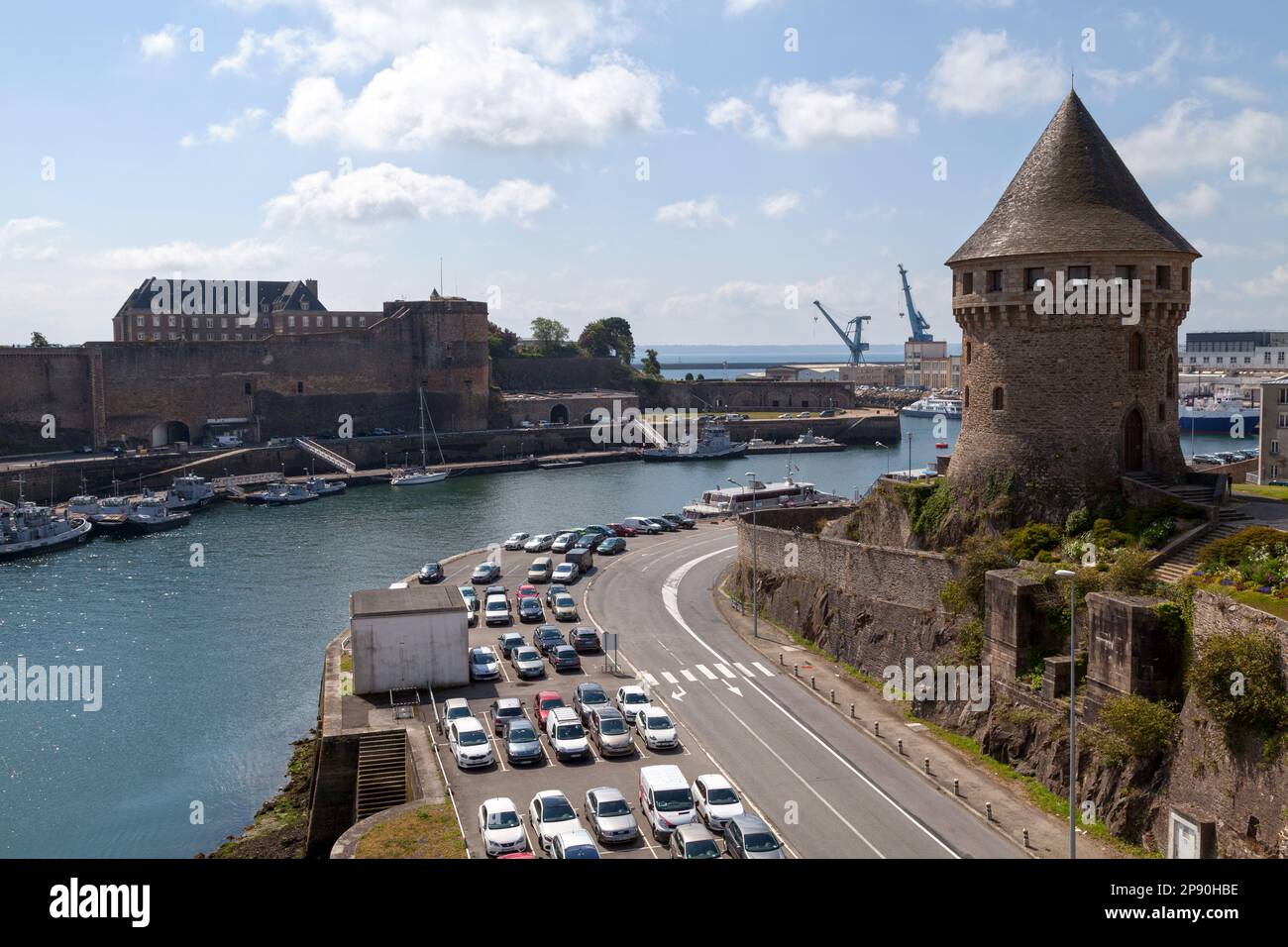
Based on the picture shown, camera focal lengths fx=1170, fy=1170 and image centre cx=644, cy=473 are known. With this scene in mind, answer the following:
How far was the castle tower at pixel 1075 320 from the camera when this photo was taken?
29.0 m

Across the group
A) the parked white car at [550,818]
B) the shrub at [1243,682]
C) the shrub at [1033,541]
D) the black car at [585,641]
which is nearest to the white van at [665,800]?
the parked white car at [550,818]

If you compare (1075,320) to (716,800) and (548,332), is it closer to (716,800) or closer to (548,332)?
(716,800)

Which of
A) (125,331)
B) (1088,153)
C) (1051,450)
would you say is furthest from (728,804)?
(125,331)

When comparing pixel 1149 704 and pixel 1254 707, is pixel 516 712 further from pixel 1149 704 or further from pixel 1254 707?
pixel 1254 707

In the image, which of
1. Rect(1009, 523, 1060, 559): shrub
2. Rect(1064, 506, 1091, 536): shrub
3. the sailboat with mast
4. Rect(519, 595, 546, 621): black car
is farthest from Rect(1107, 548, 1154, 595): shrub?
the sailboat with mast

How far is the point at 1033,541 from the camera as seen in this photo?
2870 cm

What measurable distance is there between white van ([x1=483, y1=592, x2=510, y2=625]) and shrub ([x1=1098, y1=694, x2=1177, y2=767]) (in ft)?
73.8

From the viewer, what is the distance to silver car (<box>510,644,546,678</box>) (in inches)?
1291

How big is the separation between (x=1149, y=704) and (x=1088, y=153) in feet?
51.1

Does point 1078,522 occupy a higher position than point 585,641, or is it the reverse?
point 1078,522

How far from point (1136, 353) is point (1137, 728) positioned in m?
12.2

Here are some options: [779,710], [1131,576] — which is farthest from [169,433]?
[1131,576]

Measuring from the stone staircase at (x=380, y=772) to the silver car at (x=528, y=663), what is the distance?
5.59 m

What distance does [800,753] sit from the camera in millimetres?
25750
